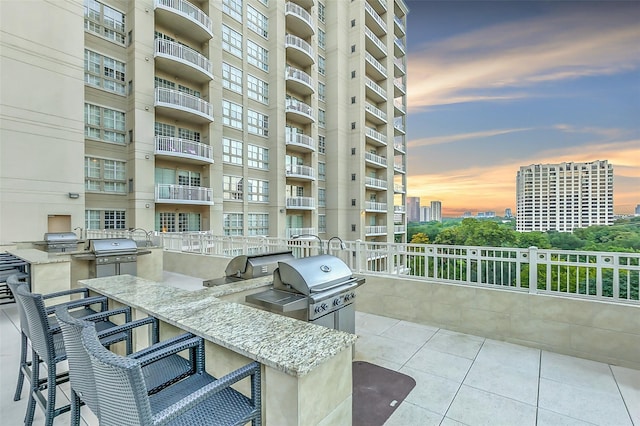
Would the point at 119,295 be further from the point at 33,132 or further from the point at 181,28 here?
the point at 181,28

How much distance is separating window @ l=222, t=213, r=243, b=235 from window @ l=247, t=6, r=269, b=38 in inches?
480

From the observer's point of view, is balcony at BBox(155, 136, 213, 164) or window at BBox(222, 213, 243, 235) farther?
window at BBox(222, 213, 243, 235)

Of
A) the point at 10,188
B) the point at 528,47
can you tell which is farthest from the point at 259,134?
the point at 528,47

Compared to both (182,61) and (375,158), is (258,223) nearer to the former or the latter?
(182,61)

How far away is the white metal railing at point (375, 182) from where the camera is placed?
2539cm

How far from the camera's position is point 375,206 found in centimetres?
2658

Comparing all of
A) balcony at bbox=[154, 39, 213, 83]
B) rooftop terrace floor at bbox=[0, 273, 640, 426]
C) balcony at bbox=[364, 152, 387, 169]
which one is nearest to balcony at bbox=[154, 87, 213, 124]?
balcony at bbox=[154, 39, 213, 83]

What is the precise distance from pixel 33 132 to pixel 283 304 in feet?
46.6

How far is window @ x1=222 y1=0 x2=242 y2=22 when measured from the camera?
1719cm

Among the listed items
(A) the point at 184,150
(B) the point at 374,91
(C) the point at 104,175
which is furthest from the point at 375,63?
(C) the point at 104,175

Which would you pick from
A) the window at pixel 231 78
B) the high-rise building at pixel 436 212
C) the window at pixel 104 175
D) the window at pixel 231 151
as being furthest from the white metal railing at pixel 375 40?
the high-rise building at pixel 436 212

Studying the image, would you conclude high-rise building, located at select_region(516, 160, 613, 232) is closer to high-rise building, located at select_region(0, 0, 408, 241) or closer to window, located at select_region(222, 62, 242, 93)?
high-rise building, located at select_region(0, 0, 408, 241)

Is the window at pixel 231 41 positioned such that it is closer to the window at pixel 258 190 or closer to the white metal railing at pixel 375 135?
the window at pixel 258 190

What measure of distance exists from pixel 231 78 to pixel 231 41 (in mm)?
2245
